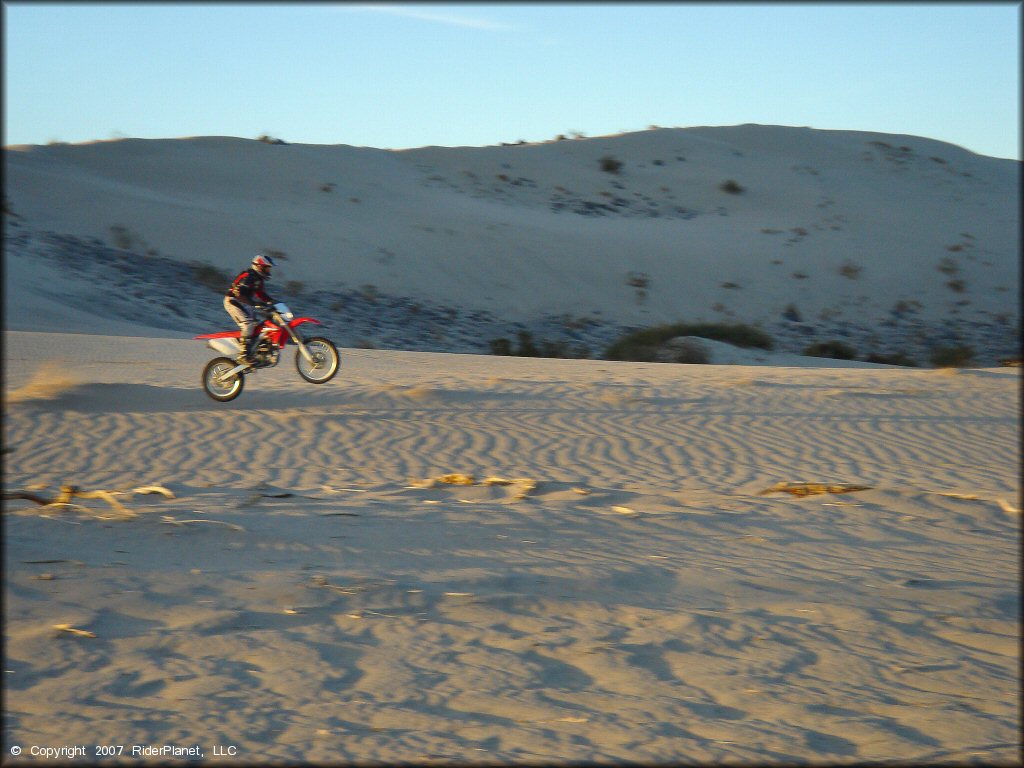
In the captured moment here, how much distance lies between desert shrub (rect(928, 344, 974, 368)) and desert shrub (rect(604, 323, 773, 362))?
4.16 metres

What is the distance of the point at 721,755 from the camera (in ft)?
13.5

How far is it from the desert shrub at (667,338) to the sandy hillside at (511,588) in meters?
11.5

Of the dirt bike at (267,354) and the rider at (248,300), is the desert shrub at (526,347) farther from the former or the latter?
the rider at (248,300)

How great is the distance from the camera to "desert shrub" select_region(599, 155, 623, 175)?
56.0 m

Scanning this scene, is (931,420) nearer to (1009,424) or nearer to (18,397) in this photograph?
(1009,424)

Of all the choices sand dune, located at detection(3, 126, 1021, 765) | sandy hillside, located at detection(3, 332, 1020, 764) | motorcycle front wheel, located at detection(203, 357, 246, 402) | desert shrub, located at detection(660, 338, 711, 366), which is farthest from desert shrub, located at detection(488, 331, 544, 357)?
sandy hillside, located at detection(3, 332, 1020, 764)

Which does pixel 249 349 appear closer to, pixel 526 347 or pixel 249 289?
pixel 249 289

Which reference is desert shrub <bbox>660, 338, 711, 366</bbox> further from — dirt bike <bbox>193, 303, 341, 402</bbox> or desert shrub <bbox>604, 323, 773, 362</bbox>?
dirt bike <bbox>193, 303, 341, 402</bbox>

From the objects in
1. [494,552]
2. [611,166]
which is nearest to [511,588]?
[494,552]

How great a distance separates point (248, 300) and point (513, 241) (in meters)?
27.1

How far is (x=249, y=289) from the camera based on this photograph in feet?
40.7

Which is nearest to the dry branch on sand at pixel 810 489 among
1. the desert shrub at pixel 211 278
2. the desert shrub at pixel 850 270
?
the desert shrub at pixel 211 278

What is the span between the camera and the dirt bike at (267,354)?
1254 cm

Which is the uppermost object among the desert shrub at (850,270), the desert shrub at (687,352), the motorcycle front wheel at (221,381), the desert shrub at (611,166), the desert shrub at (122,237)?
the desert shrub at (611,166)
